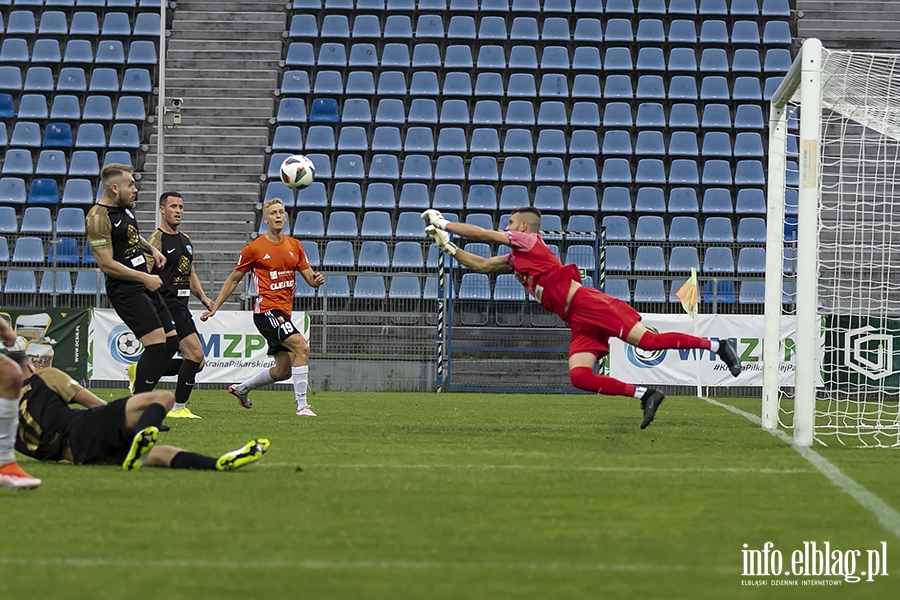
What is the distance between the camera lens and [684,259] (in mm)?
20234

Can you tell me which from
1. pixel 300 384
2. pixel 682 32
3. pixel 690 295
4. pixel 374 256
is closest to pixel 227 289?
pixel 300 384

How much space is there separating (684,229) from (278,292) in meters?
11.6

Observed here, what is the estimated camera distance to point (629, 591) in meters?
3.48

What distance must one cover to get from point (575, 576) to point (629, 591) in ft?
0.84

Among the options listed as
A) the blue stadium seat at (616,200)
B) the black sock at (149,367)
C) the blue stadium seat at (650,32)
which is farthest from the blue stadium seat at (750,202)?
the black sock at (149,367)

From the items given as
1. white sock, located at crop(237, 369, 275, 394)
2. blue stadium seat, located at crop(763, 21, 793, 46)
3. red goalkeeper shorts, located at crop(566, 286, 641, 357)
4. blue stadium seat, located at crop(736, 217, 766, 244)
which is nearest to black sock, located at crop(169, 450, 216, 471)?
red goalkeeper shorts, located at crop(566, 286, 641, 357)

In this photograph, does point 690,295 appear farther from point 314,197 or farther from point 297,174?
point 297,174

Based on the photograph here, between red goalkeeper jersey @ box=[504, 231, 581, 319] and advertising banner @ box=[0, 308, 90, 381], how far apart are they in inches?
412

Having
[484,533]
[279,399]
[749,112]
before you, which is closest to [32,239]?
[279,399]

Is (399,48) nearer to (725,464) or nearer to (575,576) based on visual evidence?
(725,464)

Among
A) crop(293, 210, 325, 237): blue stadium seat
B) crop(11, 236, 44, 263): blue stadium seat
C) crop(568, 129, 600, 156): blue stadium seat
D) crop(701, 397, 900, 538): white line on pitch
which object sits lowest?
crop(701, 397, 900, 538): white line on pitch

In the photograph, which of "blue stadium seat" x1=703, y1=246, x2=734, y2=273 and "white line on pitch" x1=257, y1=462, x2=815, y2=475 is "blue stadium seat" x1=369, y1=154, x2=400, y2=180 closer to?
"blue stadium seat" x1=703, y1=246, x2=734, y2=273

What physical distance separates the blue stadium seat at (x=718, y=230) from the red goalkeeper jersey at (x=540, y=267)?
39.9ft

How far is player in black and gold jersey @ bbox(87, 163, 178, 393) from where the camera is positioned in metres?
8.68
